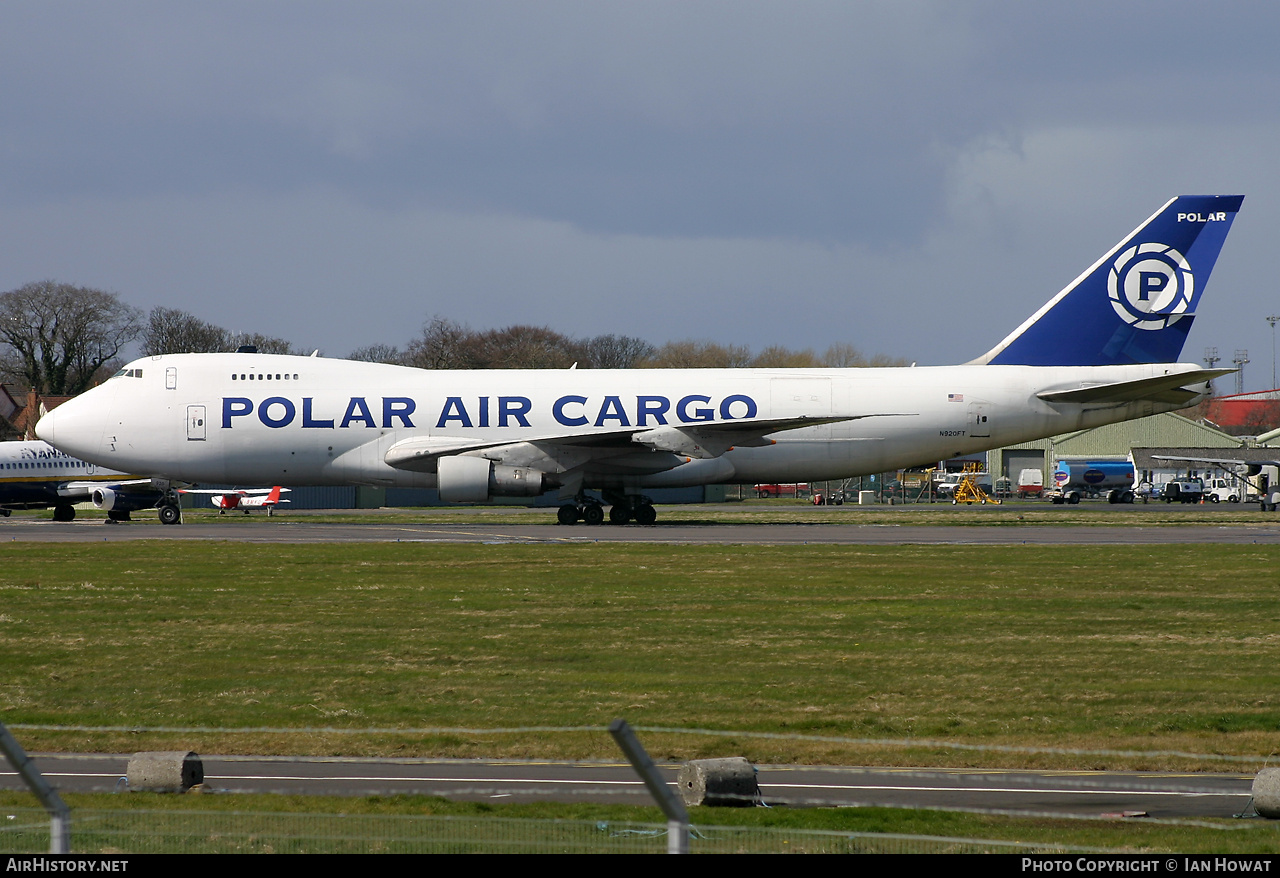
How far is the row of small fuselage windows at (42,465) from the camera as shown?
Result: 184 feet

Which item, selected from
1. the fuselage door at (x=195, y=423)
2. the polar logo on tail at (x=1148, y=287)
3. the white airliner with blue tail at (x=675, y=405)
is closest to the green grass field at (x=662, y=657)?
the white airliner with blue tail at (x=675, y=405)

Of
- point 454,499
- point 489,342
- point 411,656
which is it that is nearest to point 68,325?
point 489,342

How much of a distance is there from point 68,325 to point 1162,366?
296 ft

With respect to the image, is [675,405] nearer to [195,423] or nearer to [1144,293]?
[195,423]

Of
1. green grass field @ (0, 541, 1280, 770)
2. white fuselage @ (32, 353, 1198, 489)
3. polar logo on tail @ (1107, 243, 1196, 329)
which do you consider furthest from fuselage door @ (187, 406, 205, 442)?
polar logo on tail @ (1107, 243, 1196, 329)

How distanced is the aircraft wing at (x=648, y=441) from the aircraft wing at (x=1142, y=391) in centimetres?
729

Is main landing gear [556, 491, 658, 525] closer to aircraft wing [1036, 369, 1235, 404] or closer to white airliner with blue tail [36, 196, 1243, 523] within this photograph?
white airliner with blue tail [36, 196, 1243, 523]

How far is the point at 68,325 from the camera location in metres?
104

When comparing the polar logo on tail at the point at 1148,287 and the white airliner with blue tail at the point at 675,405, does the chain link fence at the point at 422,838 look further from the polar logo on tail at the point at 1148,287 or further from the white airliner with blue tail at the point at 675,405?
the polar logo on tail at the point at 1148,287

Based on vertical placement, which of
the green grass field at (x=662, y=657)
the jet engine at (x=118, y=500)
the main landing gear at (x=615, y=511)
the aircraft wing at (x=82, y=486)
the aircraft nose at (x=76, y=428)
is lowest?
the green grass field at (x=662, y=657)

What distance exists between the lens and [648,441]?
3819 centimetres

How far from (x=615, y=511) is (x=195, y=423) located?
45.1 feet

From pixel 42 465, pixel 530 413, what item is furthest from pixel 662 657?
pixel 42 465
